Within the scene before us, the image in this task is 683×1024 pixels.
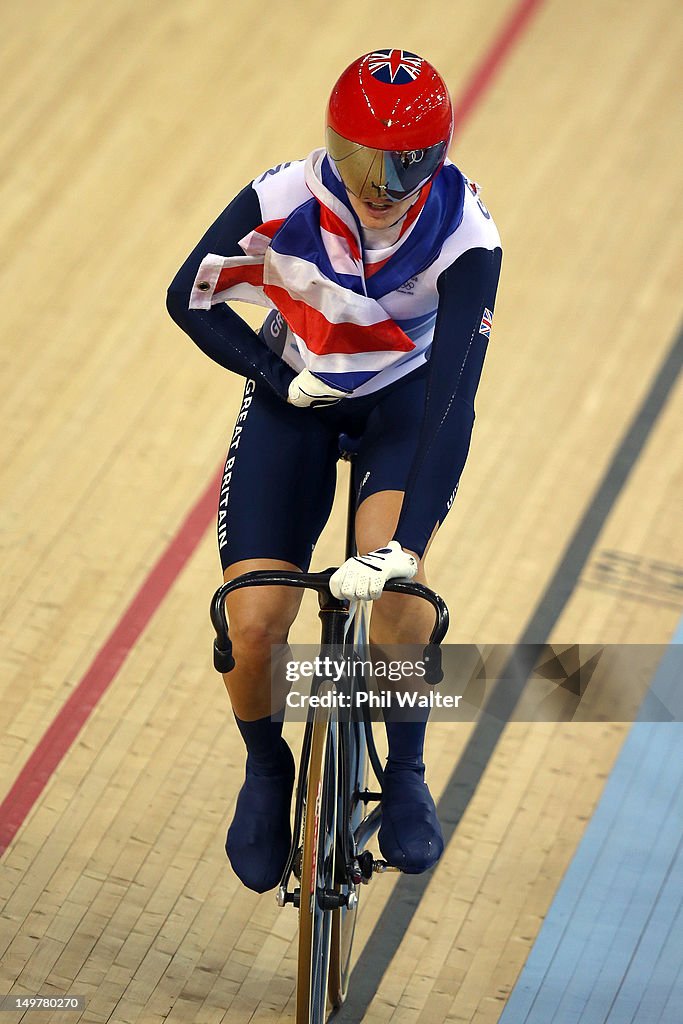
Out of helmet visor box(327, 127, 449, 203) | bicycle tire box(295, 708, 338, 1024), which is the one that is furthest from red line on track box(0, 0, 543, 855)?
helmet visor box(327, 127, 449, 203)

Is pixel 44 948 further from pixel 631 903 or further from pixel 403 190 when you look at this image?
pixel 403 190

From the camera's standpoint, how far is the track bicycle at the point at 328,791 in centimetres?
206

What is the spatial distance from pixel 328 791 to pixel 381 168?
104 cm

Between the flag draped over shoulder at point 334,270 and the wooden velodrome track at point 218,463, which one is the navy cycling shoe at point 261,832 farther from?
the flag draped over shoulder at point 334,270

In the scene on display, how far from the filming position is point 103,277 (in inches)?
179

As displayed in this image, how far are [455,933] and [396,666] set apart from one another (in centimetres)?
83

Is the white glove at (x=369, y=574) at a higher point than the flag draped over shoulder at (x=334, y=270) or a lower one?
lower

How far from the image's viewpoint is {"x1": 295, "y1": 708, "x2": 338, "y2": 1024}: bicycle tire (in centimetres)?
219

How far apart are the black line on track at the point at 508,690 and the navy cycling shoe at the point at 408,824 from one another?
472mm

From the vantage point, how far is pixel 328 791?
2.29 metres

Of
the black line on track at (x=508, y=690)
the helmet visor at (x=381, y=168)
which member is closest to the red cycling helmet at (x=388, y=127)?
the helmet visor at (x=381, y=168)

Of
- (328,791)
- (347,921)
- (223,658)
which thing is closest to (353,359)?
(223,658)

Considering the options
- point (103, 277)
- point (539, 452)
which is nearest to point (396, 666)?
point (539, 452)

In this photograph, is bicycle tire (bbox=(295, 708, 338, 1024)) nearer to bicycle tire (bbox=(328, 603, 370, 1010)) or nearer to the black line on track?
bicycle tire (bbox=(328, 603, 370, 1010))
